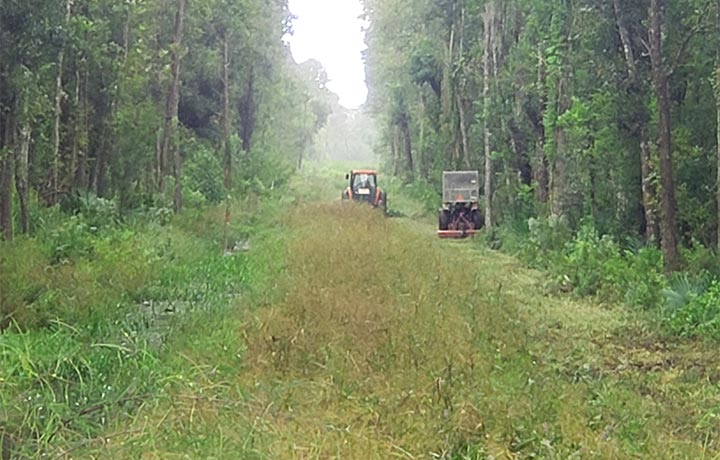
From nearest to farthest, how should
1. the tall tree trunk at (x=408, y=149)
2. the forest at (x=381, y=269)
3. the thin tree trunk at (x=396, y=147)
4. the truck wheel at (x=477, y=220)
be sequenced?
the forest at (x=381, y=269)
the truck wheel at (x=477, y=220)
the tall tree trunk at (x=408, y=149)
the thin tree trunk at (x=396, y=147)

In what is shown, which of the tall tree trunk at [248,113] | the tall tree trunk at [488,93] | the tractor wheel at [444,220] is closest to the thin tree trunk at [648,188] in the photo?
the tall tree trunk at [488,93]

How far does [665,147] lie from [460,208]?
47.6 feet

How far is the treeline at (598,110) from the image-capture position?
642 inches

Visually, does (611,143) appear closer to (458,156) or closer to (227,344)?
(227,344)

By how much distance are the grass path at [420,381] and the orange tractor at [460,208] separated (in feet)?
45.8

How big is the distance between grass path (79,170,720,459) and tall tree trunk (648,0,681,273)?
1.63 metres

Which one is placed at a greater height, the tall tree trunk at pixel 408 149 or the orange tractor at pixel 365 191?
the tall tree trunk at pixel 408 149

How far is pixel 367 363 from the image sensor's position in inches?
359

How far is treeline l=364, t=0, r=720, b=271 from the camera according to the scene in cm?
1630

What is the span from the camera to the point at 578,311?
14102 millimetres

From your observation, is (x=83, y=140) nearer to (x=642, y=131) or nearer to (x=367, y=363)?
(x=642, y=131)

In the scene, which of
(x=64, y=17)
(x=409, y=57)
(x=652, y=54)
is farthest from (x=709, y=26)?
(x=409, y=57)

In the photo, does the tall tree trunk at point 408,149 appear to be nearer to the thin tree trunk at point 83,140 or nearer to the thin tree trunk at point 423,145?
the thin tree trunk at point 423,145

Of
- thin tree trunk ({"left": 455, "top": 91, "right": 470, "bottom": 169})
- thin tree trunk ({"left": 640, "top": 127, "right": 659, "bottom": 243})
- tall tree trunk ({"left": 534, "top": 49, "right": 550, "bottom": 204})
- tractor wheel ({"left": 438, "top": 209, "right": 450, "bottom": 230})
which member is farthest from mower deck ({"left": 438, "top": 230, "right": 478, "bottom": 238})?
thin tree trunk ({"left": 640, "top": 127, "right": 659, "bottom": 243})
